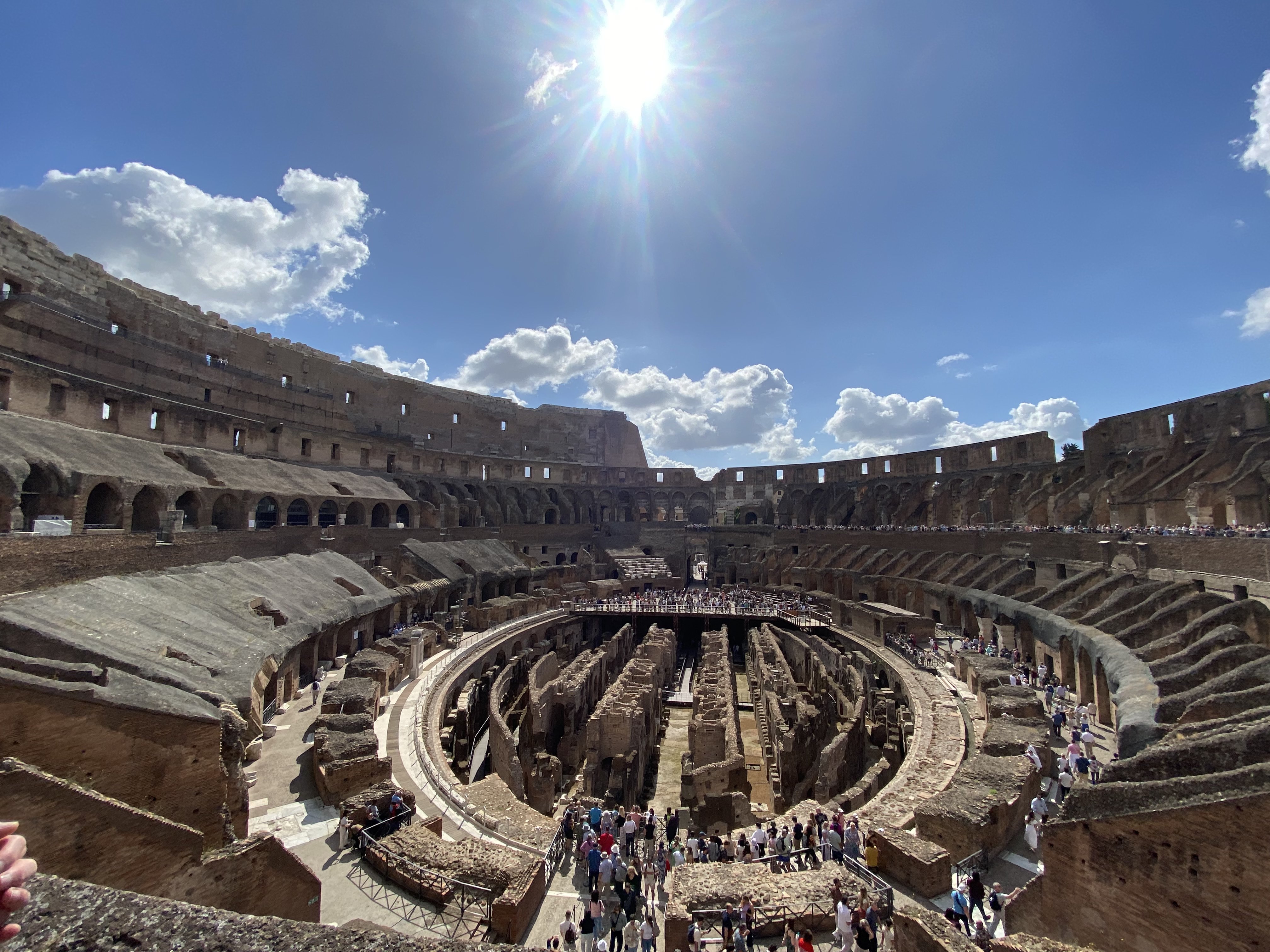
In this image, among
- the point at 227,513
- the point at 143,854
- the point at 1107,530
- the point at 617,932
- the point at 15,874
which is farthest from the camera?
the point at 227,513

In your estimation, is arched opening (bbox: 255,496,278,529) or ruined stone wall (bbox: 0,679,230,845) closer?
ruined stone wall (bbox: 0,679,230,845)

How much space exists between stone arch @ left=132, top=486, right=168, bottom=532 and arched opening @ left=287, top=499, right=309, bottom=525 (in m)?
8.84

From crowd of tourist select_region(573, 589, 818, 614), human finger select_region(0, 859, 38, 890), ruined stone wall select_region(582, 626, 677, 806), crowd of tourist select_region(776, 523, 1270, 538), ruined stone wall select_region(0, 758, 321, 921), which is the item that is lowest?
ruined stone wall select_region(582, 626, 677, 806)

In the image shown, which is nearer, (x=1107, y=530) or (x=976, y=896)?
(x=976, y=896)

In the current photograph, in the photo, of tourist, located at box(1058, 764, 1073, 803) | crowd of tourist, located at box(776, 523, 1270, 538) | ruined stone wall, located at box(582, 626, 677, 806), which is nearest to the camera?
tourist, located at box(1058, 764, 1073, 803)

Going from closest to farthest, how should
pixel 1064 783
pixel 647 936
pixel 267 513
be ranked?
1. pixel 647 936
2. pixel 1064 783
3. pixel 267 513

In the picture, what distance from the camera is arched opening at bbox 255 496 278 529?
2877cm

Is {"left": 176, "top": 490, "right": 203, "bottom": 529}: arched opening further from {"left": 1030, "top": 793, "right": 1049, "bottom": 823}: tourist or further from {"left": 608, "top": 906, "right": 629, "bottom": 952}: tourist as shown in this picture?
{"left": 1030, "top": 793, "right": 1049, "bottom": 823}: tourist

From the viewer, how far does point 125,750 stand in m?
8.27

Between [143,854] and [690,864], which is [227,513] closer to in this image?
[143,854]

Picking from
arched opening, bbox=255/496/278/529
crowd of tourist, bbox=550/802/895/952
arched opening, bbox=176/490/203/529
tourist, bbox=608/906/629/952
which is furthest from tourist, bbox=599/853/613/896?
arched opening, bbox=255/496/278/529

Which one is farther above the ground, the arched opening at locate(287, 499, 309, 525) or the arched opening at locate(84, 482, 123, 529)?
the arched opening at locate(287, 499, 309, 525)

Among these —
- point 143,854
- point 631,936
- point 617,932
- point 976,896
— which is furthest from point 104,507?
point 976,896

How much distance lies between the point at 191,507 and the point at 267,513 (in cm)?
692
